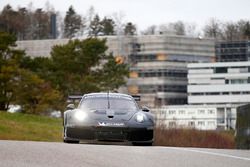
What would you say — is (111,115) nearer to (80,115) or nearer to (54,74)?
(80,115)

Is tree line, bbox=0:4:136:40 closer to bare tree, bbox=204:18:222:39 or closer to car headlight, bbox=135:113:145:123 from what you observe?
bare tree, bbox=204:18:222:39

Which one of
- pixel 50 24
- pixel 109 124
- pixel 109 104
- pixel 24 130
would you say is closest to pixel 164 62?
pixel 50 24

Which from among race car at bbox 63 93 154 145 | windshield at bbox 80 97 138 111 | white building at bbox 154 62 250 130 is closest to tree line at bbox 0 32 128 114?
white building at bbox 154 62 250 130

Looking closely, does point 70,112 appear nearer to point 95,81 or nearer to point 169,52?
point 95,81

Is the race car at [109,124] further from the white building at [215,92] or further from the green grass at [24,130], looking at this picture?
the white building at [215,92]

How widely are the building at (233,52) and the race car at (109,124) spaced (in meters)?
116

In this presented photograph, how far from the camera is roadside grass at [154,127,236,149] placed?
120 ft

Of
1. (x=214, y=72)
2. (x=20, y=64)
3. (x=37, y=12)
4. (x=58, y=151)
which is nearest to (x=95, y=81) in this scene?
(x=20, y=64)

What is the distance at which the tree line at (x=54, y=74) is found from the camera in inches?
2547

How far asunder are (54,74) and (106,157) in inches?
2550

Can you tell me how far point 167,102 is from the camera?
130m

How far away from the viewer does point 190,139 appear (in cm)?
4028

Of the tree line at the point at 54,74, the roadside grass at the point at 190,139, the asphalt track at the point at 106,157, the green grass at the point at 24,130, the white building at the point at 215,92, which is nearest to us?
the asphalt track at the point at 106,157

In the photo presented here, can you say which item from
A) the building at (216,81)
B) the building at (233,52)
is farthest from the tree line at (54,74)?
the building at (233,52)
